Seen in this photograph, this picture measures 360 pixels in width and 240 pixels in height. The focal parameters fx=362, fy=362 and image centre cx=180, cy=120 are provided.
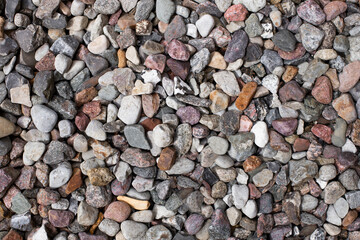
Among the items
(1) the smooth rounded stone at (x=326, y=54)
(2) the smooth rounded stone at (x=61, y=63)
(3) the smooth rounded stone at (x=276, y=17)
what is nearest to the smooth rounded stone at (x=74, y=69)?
(2) the smooth rounded stone at (x=61, y=63)

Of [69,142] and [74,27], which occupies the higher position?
[74,27]

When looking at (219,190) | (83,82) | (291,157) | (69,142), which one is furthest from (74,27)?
(291,157)

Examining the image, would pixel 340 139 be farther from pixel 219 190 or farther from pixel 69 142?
pixel 69 142

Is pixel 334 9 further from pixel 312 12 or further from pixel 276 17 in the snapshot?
pixel 276 17

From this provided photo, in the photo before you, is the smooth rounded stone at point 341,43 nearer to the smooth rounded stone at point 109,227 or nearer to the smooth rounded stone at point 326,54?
the smooth rounded stone at point 326,54

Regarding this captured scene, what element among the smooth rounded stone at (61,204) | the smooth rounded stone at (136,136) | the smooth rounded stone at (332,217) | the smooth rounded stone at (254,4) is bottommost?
the smooth rounded stone at (61,204)

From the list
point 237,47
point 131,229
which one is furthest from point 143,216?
point 237,47
